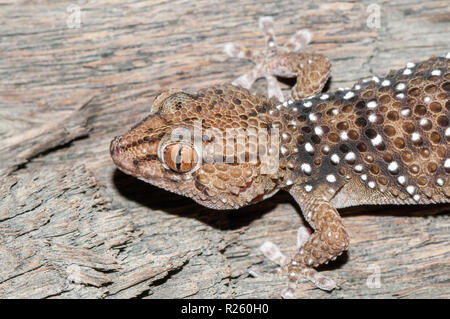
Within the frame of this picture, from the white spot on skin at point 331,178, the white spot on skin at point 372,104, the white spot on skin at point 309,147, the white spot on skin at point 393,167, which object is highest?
the white spot on skin at point 372,104

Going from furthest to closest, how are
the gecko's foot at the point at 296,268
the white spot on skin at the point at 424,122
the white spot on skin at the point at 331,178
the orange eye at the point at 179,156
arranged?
the gecko's foot at the point at 296,268
the white spot on skin at the point at 331,178
the white spot on skin at the point at 424,122
the orange eye at the point at 179,156

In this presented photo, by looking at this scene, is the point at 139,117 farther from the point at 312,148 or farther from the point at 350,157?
the point at 350,157

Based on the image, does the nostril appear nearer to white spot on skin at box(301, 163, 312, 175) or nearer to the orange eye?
the orange eye

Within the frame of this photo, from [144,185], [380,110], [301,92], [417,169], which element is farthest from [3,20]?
[417,169]

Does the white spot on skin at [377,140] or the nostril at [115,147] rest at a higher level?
the nostril at [115,147]

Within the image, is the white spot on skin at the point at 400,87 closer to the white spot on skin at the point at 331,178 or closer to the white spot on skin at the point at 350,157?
the white spot on skin at the point at 350,157

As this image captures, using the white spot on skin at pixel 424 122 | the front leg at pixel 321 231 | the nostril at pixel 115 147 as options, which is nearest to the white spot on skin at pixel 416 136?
the white spot on skin at pixel 424 122

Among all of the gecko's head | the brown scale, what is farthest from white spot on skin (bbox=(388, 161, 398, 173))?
the gecko's head

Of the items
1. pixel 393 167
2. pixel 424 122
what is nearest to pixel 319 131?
pixel 393 167
